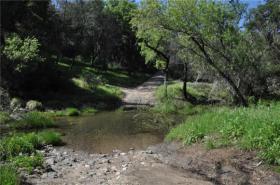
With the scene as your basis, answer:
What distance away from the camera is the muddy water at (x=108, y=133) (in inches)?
736

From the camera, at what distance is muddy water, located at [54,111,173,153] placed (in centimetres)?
1870

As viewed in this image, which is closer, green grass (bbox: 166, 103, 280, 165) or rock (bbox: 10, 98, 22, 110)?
Answer: green grass (bbox: 166, 103, 280, 165)

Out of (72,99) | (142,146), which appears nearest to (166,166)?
(142,146)

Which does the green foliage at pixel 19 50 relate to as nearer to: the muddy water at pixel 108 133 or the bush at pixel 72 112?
the bush at pixel 72 112

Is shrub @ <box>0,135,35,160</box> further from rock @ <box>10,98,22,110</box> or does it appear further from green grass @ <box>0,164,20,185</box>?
rock @ <box>10,98,22,110</box>

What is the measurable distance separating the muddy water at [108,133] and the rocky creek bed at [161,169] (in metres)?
3.26

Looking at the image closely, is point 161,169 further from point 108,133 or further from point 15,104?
point 15,104

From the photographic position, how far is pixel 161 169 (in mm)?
12414

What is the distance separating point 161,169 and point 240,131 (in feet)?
11.1

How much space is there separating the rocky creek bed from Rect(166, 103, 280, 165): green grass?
1.31 ft

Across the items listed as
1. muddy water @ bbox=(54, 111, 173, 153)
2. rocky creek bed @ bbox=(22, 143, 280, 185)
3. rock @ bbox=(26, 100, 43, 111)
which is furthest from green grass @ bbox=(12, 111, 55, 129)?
rocky creek bed @ bbox=(22, 143, 280, 185)

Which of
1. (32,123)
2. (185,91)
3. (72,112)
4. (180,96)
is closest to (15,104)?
(72,112)

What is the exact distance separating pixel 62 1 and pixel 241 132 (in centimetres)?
4980

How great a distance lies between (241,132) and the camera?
1402 cm
